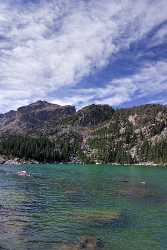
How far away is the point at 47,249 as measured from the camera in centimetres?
4122

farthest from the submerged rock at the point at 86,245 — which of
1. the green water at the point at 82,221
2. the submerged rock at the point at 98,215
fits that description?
the submerged rock at the point at 98,215

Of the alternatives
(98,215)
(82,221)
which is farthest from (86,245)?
(98,215)

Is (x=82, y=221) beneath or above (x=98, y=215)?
beneath

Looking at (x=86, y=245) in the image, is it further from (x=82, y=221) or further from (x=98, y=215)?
(x=98, y=215)

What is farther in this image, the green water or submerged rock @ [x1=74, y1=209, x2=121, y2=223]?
submerged rock @ [x1=74, y1=209, x2=121, y2=223]

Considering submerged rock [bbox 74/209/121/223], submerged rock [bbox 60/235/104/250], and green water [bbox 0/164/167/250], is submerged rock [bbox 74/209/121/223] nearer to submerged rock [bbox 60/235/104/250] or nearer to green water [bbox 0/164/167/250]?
green water [bbox 0/164/167/250]

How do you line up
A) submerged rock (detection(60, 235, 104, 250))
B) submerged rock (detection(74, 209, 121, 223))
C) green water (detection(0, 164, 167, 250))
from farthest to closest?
submerged rock (detection(74, 209, 121, 223)) < green water (detection(0, 164, 167, 250)) < submerged rock (detection(60, 235, 104, 250))

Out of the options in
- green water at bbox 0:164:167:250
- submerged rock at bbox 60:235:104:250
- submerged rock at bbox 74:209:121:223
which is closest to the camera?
submerged rock at bbox 60:235:104:250

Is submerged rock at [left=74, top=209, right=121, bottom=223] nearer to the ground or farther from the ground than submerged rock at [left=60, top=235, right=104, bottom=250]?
farther from the ground

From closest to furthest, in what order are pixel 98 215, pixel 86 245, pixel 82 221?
pixel 86 245
pixel 82 221
pixel 98 215

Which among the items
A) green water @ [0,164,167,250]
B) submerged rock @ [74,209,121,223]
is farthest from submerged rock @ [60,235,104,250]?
submerged rock @ [74,209,121,223]

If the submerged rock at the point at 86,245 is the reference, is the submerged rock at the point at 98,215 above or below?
above

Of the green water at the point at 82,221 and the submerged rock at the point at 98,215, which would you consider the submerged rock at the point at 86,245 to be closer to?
the green water at the point at 82,221

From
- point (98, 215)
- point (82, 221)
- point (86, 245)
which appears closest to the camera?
point (86, 245)
